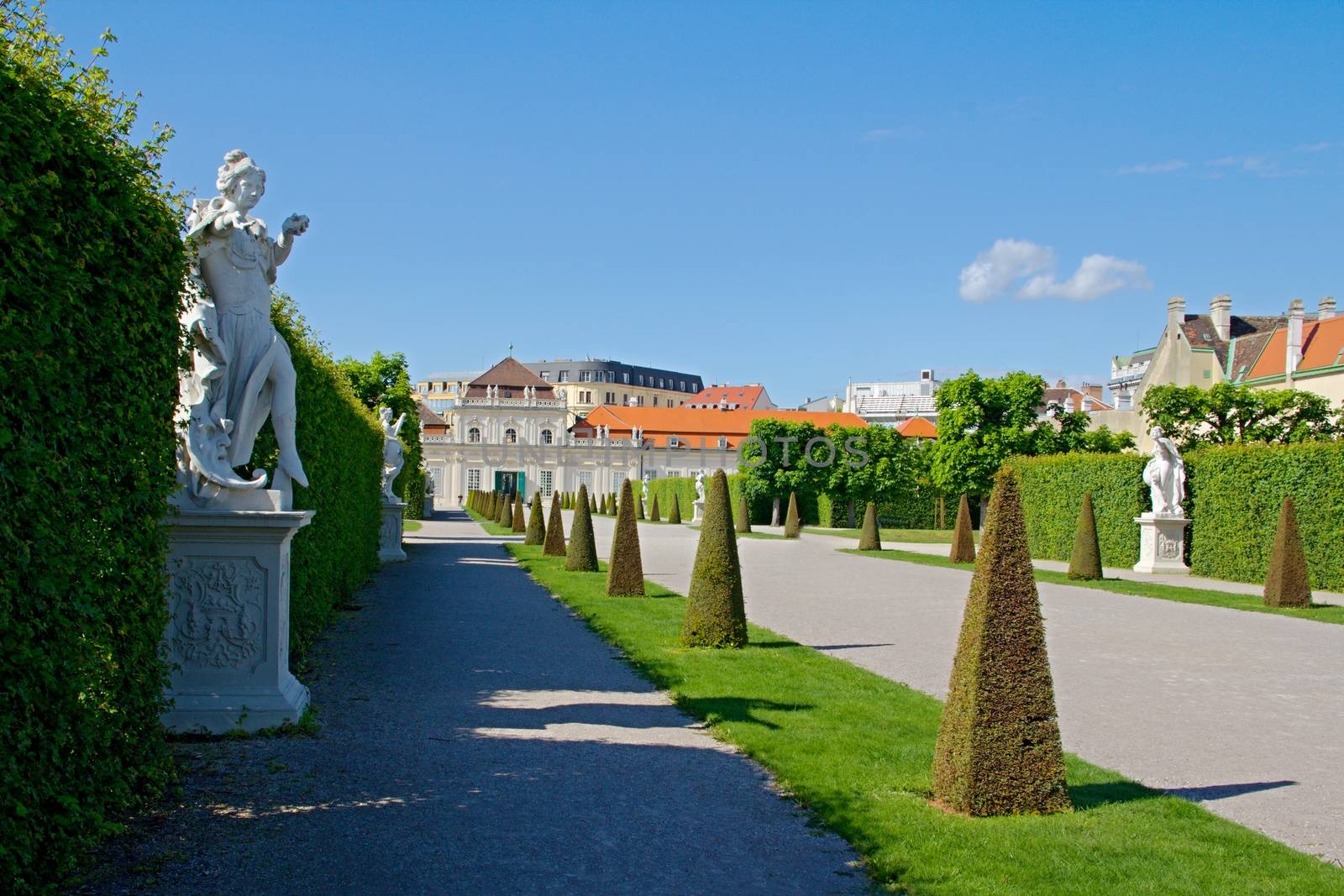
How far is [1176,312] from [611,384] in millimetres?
83125

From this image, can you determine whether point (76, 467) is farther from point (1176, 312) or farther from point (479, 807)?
point (1176, 312)

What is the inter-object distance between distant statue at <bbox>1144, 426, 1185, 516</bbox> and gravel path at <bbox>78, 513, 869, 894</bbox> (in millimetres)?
16582

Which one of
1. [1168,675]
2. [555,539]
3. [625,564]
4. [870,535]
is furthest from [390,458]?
[1168,675]

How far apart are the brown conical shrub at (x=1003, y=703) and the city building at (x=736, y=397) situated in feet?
386

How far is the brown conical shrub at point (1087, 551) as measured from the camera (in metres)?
19.3

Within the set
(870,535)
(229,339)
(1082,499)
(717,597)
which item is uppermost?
(229,339)

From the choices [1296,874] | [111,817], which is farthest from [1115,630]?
[111,817]

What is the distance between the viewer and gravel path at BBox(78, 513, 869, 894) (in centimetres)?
389

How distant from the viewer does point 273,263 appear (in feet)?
20.5

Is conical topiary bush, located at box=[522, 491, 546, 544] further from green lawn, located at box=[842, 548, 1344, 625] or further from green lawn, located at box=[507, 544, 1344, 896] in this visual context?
green lawn, located at box=[507, 544, 1344, 896]

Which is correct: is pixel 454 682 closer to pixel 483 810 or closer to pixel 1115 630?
pixel 483 810

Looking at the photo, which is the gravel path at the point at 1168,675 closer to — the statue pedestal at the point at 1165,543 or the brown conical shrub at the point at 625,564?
the brown conical shrub at the point at 625,564

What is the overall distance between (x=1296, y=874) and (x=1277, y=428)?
29.5 meters

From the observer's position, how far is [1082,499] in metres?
23.7
